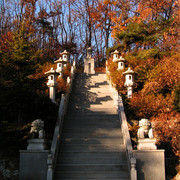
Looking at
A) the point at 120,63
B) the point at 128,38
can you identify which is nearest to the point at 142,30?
the point at 128,38

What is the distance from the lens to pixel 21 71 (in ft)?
38.4

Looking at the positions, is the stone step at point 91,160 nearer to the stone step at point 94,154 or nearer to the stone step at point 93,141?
the stone step at point 94,154

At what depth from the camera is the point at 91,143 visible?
10.9 meters

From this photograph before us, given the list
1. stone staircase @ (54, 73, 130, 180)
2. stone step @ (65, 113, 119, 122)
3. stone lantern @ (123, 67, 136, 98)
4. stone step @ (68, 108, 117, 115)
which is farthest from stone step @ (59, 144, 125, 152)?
stone lantern @ (123, 67, 136, 98)

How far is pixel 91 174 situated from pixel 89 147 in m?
1.60

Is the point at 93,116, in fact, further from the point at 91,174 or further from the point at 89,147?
the point at 91,174

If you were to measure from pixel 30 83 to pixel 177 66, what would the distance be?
9.18 metres

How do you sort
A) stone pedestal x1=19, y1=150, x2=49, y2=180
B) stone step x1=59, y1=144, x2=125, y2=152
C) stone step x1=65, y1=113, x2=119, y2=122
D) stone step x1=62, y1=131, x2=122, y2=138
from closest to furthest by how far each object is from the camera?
stone pedestal x1=19, y1=150, x2=49, y2=180, stone step x1=59, y1=144, x2=125, y2=152, stone step x1=62, y1=131, x2=122, y2=138, stone step x1=65, y1=113, x2=119, y2=122

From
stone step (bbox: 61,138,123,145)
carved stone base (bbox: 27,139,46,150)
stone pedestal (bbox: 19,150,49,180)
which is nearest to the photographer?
stone pedestal (bbox: 19,150,49,180)

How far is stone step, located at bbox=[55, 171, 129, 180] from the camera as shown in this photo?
29.8 feet

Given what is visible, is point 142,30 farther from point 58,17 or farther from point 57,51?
point 58,17

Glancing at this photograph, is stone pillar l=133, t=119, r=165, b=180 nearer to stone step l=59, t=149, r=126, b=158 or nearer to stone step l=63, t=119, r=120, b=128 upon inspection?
stone step l=59, t=149, r=126, b=158

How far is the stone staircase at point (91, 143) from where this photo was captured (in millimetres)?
9328

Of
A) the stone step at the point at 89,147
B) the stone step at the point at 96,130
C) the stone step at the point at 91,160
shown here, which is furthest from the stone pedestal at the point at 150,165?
the stone step at the point at 96,130
